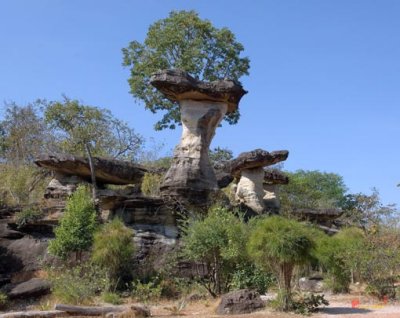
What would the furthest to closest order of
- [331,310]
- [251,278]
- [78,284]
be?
[251,278] < [78,284] < [331,310]

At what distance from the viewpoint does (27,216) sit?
1833 cm

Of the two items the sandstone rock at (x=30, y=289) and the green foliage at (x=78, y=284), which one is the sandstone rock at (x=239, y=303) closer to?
the green foliage at (x=78, y=284)

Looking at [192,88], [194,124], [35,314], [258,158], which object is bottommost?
[35,314]

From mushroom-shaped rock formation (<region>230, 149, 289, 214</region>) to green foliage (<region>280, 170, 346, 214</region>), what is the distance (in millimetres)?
6451

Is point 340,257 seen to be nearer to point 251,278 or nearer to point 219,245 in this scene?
point 251,278

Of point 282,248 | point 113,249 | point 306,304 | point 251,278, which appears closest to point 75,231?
point 113,249

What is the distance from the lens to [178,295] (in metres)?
16.1

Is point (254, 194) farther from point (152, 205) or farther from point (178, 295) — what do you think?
point (178, 295)

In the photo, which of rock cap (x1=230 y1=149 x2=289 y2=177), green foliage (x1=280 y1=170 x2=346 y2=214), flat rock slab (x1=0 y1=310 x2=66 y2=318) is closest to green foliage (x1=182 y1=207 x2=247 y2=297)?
flat rock slab (x1=0 y1=310 x2=66 y2=318)

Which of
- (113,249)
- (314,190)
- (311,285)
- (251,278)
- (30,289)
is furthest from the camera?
(314,190)

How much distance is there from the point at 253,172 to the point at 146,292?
874 centimetres

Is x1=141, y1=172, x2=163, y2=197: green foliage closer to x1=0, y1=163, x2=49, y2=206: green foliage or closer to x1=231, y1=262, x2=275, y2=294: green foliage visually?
x1=0, y1=163, x2=49, y2=206: green foliage

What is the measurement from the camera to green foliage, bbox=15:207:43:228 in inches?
720

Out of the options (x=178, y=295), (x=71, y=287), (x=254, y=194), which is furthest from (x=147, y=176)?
(x=71, y=287)
